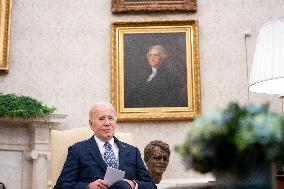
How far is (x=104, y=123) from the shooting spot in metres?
3.95

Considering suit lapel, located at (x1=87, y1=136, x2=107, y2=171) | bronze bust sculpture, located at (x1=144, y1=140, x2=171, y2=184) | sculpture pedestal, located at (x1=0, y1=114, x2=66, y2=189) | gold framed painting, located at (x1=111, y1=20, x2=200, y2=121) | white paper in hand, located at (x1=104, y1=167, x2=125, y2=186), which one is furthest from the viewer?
gold framed painting, located at (x1=111, y1=20, x2=200, y2=121)

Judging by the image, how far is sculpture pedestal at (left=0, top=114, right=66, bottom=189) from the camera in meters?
5.96

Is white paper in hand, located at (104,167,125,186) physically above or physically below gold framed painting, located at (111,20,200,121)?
below

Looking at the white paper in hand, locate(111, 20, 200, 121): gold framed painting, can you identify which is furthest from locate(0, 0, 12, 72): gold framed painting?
the white paper in hand

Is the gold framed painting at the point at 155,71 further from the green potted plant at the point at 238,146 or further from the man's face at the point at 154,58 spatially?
the green potted plant at the point at 238,146

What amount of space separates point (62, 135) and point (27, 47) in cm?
277

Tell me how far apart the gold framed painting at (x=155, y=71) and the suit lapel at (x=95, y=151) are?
231cm

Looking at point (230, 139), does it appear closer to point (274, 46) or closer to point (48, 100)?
point (274, 46)

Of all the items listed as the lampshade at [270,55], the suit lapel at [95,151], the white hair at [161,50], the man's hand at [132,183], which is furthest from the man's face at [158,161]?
the lampshade at [270,55]

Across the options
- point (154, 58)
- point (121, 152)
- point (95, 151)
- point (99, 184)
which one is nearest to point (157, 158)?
point (154, 58)

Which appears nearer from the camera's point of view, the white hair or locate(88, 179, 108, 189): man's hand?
locate(88, 179, 108, 189): man's hand

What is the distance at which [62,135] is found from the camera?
12.9 ft

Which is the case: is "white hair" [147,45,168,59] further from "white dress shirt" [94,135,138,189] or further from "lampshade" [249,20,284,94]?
"lampshade" [249,20,284,94]

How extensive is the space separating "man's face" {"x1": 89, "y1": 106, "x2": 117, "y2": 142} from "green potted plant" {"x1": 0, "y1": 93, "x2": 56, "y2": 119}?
2.01m
